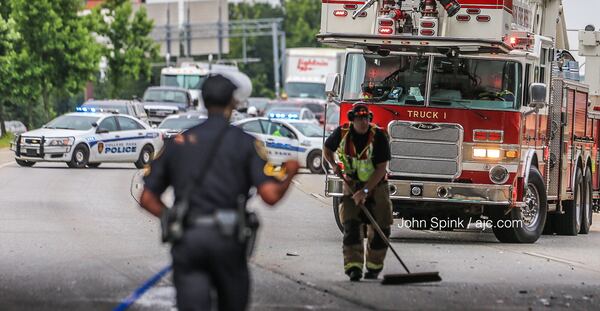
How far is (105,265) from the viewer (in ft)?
48.0

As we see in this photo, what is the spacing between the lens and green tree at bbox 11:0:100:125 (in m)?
54.5

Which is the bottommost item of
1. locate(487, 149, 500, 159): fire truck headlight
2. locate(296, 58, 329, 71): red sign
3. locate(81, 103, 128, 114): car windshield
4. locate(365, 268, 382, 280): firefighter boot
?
locate(81, 103, 128, 114): car windshield

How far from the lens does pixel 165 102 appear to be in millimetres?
56469

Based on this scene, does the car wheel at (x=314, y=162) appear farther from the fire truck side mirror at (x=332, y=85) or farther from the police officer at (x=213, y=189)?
the police officer at (x=213, y=189)

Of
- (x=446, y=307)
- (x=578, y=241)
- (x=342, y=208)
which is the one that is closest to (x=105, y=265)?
(x=342, y=208)

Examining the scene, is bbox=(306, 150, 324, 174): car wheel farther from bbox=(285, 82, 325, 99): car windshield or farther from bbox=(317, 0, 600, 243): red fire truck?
bbox=(285, 82, 325, 99): car windshield

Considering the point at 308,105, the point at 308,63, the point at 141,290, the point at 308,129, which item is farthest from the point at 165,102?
the point at 141,290

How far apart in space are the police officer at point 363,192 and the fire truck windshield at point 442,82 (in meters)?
4.37

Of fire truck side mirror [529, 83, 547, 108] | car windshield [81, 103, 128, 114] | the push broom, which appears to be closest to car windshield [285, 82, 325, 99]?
car windshield [81, 103, 128, 114]

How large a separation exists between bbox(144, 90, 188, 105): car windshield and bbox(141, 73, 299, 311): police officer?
1924 inches

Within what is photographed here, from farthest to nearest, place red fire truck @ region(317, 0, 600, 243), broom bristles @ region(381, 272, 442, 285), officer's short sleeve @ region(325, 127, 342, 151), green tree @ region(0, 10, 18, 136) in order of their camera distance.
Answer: green tree @ region(0, 10, 18, 136)
red fire truck @ region(317, 0, 600, 243)
officer's short sleeve @ region(325, 127, 342, 151)
broom bristles @ region(381, 272, 442, 285)

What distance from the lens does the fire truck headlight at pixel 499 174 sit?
58.4 feet

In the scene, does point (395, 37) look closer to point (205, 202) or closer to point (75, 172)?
point (205, 202)

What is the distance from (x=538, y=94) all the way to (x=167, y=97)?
1573 inches
